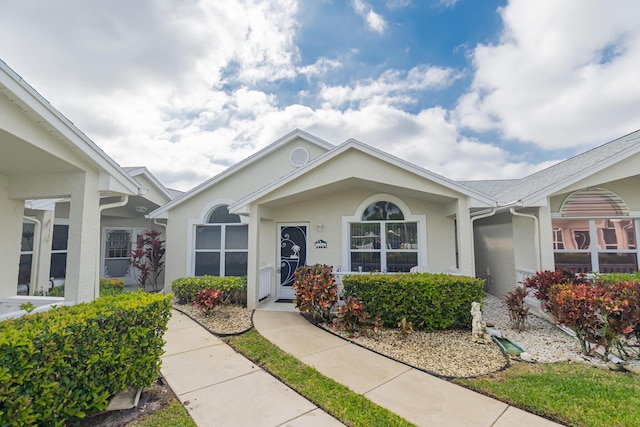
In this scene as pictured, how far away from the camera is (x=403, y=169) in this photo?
8258mm

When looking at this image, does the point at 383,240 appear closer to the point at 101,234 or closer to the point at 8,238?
the point at 8,238

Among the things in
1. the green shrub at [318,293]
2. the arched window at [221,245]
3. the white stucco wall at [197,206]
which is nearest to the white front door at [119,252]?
the white stucco wall at [197,206]

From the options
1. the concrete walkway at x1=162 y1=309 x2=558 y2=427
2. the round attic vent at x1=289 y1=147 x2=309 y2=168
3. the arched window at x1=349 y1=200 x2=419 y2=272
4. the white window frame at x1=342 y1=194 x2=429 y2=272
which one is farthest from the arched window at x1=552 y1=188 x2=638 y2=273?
the round attic vent at x1=289 y1=147 x2=309 y2=168

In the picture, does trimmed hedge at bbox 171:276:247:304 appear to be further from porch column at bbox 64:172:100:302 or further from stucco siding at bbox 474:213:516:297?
stucco siding at bbox 474:213:516:297

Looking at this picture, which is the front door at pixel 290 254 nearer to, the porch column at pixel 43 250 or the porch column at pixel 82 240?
the porch column at pixel 82 240

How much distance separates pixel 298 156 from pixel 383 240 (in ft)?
17.1

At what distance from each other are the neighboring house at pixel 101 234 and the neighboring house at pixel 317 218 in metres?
2.45

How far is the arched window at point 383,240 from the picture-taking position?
9.60m

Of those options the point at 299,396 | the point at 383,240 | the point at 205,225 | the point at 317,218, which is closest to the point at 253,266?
the point at 317,218

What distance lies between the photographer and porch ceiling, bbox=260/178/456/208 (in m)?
8.74

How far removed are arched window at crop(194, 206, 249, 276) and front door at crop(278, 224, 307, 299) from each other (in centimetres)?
169

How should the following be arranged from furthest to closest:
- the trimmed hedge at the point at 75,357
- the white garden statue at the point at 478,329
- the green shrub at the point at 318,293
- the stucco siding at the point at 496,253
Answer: the stucco siding at the point at 496,253, the green shrub at the point at 318,293, the white garden statue at the point at 478,329, the trimmed hedge at the point at 75,357

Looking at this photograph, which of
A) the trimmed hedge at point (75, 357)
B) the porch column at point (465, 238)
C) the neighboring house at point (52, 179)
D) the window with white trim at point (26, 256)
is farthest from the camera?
the window with white trim at point (26, 256)

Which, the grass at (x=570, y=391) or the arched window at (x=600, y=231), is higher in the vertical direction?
the arched window at (x=600, y=231)
